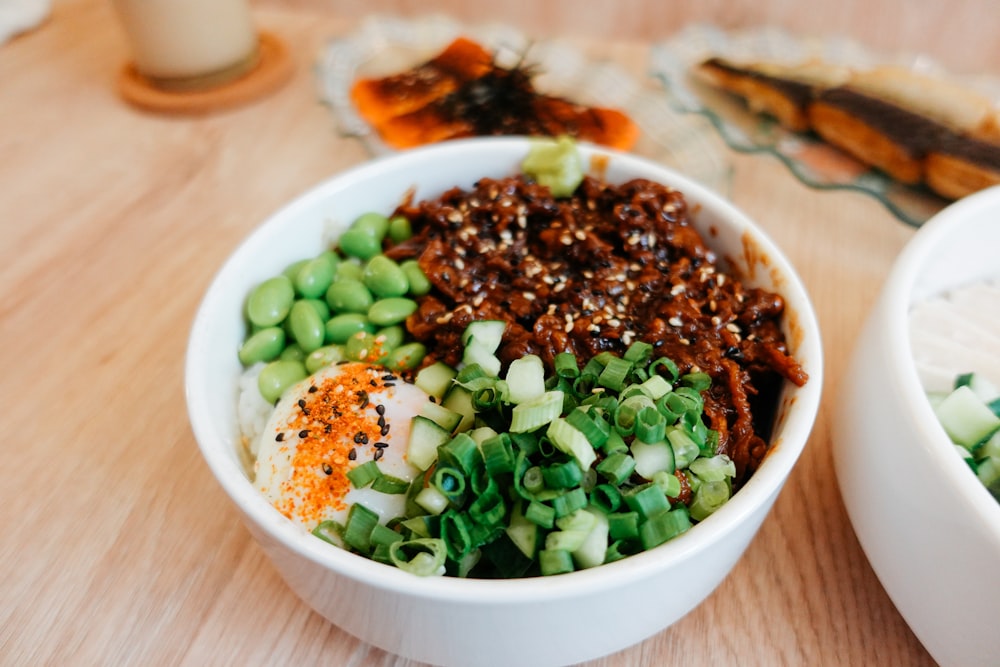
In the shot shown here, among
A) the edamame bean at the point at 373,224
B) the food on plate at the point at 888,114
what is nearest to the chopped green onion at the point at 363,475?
the edamame bean at the point at 373,224

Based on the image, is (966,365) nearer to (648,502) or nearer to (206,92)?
(648,502)

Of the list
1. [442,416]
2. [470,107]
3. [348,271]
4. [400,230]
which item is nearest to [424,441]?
[442,416]

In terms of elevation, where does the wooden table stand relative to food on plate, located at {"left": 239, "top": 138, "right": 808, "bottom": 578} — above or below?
below

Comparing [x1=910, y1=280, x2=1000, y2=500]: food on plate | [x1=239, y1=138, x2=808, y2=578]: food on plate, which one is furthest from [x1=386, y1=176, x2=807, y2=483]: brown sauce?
[x1=910, y1=280, x2=1000, y2=500]: food on plate

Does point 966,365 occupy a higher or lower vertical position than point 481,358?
lower

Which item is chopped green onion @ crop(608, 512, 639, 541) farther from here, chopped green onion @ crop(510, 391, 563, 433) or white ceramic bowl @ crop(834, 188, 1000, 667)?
white ceramic bowl @ crop(834, 188, 1000, 667)

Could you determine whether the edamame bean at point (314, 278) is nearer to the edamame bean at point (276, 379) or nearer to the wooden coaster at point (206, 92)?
the edamame bean at point (276, 379)
